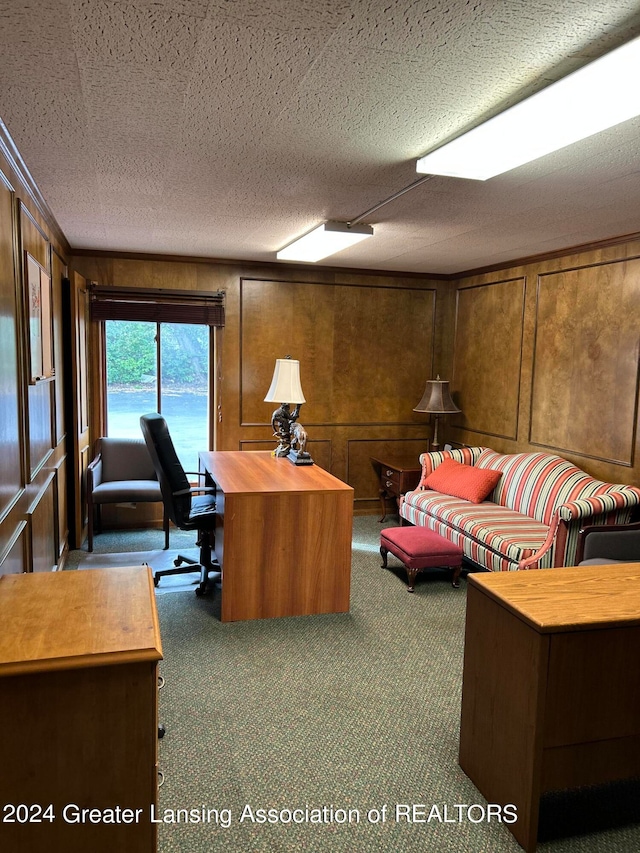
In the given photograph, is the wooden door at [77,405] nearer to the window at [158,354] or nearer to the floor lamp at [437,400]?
the window at [158,354]

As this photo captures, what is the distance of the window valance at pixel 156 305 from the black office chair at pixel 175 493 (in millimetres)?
1796

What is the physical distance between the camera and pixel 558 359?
461 centimetres

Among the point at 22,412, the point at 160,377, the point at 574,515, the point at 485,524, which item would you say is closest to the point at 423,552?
the point at 485,524

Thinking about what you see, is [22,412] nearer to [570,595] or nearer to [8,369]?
[8,369]

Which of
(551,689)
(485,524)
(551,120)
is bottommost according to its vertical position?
(485,524)

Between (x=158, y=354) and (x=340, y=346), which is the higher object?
(x=340, y=346)

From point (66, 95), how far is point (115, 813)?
2.12 metres

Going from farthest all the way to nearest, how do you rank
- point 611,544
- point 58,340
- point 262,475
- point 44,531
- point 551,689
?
point 58,340, point 262,475, point 611,544, point 44,531, point 551,689

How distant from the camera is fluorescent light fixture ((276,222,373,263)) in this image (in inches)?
149

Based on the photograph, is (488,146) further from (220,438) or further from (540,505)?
(220,438)

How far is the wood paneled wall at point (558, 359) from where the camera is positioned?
4004 millimetres

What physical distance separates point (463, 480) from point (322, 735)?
2.95m

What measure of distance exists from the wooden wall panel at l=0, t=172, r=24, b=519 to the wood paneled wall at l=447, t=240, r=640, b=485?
3.57 meters

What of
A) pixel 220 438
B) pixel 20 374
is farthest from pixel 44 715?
pixel 220 438
